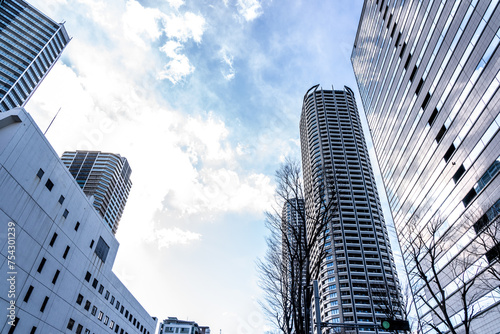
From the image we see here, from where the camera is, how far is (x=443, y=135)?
33875mm

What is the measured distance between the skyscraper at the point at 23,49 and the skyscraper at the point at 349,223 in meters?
106

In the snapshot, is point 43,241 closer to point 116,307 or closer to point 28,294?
point 28,294

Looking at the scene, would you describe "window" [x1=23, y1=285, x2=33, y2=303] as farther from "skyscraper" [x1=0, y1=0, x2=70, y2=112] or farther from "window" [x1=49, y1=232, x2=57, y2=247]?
"skyscraper" [x1=0, y1=0, x2=70, y2=112]

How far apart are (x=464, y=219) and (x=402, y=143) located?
17.9m

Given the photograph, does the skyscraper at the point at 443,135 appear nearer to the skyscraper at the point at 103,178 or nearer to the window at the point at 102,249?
the window at the point at 102,249

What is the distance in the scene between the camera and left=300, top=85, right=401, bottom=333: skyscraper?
245ft

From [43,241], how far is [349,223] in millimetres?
78890

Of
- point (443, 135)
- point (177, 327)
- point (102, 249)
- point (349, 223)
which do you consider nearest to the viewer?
point (443, 135)

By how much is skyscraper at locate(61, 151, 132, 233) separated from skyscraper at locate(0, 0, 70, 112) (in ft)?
104

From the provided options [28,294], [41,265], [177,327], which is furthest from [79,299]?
[177,327]

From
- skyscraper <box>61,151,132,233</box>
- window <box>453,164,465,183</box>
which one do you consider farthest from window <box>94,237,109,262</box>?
skyscraper <box>61,151,132,233</box>

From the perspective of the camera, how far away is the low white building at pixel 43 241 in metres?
23.5

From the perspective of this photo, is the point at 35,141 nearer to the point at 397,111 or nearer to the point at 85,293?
the point at 85,293

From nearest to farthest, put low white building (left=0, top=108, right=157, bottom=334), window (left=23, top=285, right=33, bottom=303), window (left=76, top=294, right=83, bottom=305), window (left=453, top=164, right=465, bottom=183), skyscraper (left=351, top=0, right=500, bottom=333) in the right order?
low white building (left=0, top=108, right=157, bottom=334)
skyscraper (left=351, top=0, right=500, bottom=333)
window (left=23, top=285, right=33, bottom=303)
window (left=453, top=164, right=465, bottom=183)
window (left=76, top=294, right=83, bottom=305)
